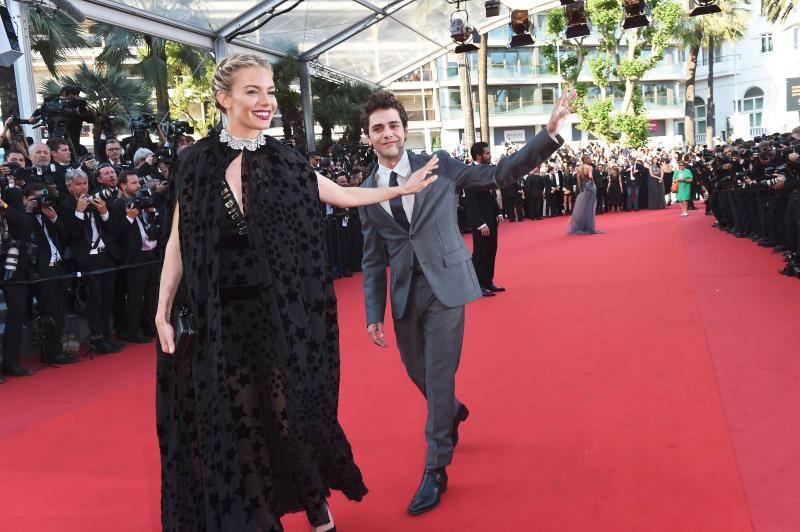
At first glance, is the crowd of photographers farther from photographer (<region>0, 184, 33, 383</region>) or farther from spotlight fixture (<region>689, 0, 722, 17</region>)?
spotlight fixture (<region>689, 0, 722, 17</region>)

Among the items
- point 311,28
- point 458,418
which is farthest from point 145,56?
point 458,418

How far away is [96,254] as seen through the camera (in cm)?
739

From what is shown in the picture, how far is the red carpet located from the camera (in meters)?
3.23

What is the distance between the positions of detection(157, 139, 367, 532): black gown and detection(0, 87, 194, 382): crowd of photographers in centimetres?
382

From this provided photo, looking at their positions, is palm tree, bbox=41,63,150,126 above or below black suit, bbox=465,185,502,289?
above

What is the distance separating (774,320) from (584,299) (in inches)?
83.2

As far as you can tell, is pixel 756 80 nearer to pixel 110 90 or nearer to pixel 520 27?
Result: pixel 520 27

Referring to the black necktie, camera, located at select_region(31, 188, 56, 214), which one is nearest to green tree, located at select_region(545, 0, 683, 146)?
camera, located at select_region(31, 188, 56, 214)

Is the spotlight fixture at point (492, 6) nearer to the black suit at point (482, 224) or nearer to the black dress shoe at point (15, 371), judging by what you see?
the black suit at point (482, 224)

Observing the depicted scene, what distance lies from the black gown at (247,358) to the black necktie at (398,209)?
66 cm

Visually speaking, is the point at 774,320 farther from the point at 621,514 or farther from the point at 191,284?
the point at 191,284

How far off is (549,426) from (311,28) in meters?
14.7

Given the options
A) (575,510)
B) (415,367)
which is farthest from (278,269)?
(575,510)

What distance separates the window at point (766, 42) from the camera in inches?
2006
